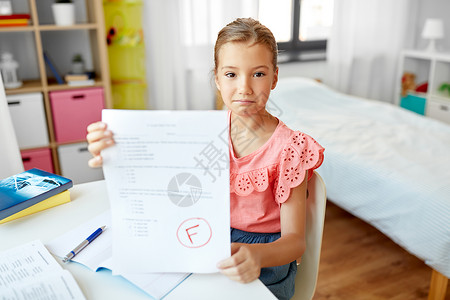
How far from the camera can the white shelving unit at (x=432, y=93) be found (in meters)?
3.27

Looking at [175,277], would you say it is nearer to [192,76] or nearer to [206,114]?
[206,114]

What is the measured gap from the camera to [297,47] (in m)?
3.41

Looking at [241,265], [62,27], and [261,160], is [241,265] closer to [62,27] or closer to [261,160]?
[261,160]

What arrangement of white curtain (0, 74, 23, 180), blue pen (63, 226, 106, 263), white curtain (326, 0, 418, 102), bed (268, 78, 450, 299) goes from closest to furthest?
1. blue pen (63, 226, 106, 263)
2. white curtain (0, 74, 23, 180)
3. bed (268, 78, 450, 299)
4. white curtain (326, 0, 418, 102)

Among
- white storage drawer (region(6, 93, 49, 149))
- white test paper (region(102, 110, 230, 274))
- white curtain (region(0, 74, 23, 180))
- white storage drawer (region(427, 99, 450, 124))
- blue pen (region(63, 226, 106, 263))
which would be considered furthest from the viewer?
white storage drawer (region(427, 99, 450, 124))

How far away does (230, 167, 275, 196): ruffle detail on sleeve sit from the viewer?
0.92 metres

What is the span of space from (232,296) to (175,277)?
0.12m

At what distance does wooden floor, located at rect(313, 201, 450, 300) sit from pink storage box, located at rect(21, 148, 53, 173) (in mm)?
1628

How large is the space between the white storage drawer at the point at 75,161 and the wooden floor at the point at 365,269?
1.45 meters

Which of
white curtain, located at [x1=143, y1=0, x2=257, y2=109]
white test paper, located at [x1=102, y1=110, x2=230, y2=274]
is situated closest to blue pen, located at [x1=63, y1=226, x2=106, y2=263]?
white test paper, located at [x1=102, y1=110, x2=230, y2=274]

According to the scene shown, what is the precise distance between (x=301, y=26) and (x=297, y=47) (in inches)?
6.6

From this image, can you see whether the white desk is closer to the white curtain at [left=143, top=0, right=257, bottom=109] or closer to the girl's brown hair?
the girl's brown hair

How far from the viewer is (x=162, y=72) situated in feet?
9.15

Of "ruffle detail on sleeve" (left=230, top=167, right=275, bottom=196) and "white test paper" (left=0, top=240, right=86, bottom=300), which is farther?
"ruffle detail on sleeve" (left=230, top=167, right=275, bottom=196)
